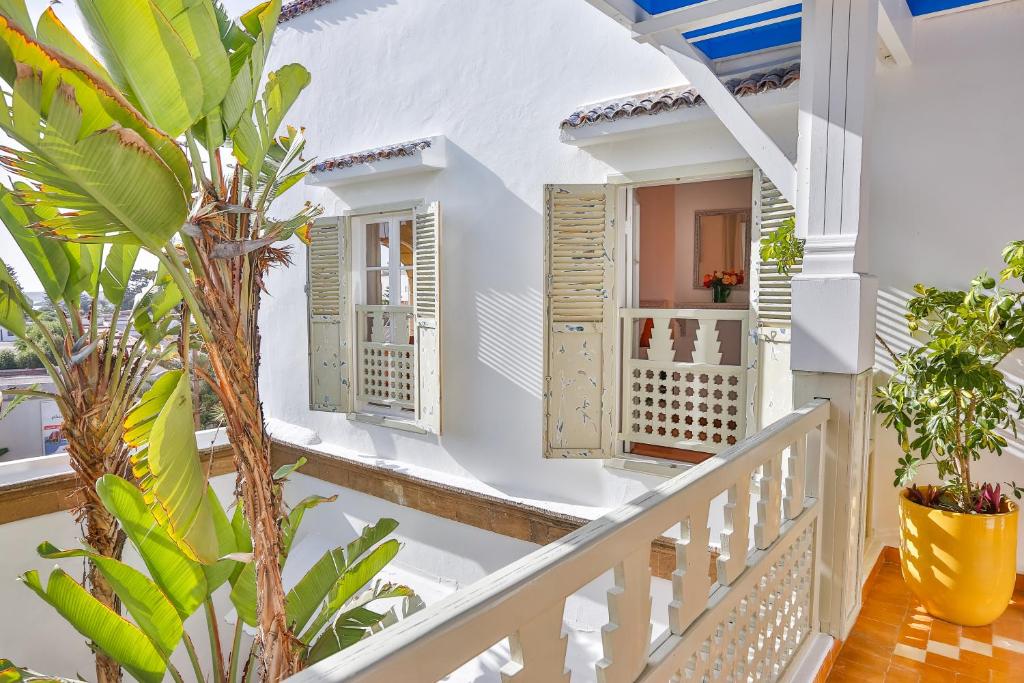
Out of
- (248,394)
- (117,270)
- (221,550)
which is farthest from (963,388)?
(117,270)

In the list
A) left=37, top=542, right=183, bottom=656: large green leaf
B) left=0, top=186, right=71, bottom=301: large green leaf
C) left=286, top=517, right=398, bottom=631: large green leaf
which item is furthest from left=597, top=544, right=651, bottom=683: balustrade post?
left=0, top=186, right=71, bottom=301: large green leaf

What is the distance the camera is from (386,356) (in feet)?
19.8

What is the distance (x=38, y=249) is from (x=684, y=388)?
3760 millimetres

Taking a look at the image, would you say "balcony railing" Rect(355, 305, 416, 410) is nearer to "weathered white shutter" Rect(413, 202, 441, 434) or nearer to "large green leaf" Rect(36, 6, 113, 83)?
"weathered white shutter" Rect(413, 202, 441, 434)

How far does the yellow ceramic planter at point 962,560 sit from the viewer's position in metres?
2.65

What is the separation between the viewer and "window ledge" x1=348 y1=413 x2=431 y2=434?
226 inches

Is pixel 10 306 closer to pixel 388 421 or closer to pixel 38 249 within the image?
pixel 38 249

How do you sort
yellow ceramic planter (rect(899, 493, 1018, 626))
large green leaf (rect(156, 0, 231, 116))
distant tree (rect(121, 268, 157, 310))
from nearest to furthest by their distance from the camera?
large green leaf (rect(156, 0, 231, 116)) → yellow ceramic planter (rect(899, 493, 1018, 626)) → distant tree (rect(121, 268, 157, 310))

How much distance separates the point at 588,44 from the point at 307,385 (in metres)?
4.42

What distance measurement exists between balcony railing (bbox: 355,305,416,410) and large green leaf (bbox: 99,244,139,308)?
2.48 metres

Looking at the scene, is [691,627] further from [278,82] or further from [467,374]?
[467,374]

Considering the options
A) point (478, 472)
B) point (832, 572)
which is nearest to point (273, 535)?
point (832, 572)

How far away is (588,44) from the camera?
458 cm

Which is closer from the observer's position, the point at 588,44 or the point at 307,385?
the point at 588,44
